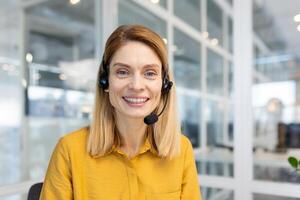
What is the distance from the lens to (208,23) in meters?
3.06

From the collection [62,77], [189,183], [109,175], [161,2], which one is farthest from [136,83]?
[161,2]

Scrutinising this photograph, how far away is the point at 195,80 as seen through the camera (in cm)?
318

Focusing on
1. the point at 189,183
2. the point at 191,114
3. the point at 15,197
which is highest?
the point at 191,114

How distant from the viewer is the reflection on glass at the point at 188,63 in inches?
122

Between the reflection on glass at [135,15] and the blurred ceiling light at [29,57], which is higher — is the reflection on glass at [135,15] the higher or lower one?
the higher one

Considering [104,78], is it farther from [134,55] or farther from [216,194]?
[216,194]

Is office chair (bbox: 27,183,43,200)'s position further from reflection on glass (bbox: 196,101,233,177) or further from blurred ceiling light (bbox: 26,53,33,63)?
reflection on glass (bbox: 196,101,233,177)

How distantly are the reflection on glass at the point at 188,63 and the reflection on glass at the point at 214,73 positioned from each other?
0.38 feet

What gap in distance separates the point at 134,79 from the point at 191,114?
234 cm

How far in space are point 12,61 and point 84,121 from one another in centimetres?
84

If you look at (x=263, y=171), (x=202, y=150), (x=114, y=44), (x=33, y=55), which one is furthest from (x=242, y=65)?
(x=33, y=55)

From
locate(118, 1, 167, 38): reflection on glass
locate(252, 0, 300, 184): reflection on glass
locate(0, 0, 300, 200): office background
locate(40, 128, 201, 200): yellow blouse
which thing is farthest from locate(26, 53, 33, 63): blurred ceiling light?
locate(252, 0, 300, 184): reflection on glass

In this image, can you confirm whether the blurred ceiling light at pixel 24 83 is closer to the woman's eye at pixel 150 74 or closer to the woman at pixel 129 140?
the woman at pixel 129 140

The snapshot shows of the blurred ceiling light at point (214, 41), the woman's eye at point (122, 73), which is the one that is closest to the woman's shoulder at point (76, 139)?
the woman's eye at point (122, 73)
